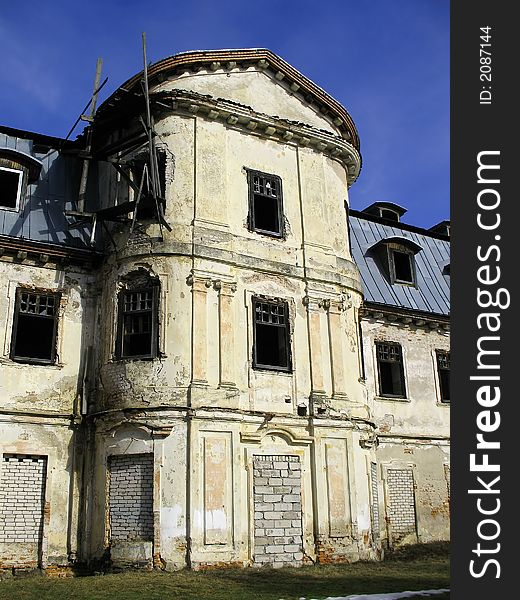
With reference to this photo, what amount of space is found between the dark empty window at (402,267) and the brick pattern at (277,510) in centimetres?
998

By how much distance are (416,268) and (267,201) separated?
8810 millimetres

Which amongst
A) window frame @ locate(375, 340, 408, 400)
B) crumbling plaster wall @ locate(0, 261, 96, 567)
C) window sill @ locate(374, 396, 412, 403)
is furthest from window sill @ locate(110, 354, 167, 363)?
window frame @ locate(375, 340, 408, 400)

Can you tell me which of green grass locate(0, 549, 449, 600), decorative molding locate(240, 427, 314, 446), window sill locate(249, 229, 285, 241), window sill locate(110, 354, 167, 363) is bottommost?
green grass locate(0, 549, 449, 600)

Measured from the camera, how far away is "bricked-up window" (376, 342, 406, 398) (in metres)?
22.2

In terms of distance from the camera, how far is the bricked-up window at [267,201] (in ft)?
59.7

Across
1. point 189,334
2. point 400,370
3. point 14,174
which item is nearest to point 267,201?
point 189,334

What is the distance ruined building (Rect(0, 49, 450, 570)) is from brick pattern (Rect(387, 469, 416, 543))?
0.40ft

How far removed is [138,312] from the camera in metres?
16.3

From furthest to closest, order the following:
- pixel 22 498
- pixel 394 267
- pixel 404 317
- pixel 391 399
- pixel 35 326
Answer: pixel 394 267, pixel 404 317, pixel 391 399, pixel 35 326, pixel 22 498

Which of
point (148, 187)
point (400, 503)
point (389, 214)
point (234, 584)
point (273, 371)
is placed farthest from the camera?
point (389, 214)

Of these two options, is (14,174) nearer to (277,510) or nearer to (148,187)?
(148,187)

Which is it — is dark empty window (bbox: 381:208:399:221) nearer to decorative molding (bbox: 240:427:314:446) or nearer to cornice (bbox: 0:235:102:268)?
decorative molding (bbox: 240:427:314:446)

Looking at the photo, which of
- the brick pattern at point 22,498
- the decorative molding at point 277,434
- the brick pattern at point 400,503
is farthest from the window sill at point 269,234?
the brick pattern at point 400,503

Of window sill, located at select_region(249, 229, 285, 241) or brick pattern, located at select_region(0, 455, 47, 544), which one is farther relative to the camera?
window sill, located at select_region(249, 229, 285, 241)
